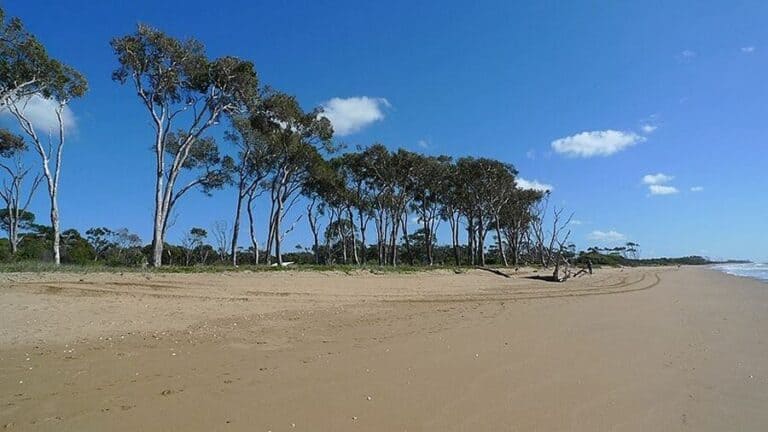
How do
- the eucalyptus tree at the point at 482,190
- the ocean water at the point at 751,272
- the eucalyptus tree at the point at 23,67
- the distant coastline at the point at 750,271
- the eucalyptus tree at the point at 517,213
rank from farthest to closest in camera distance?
the eucalyptus tree at the point at 517,213 < the eucalyptus tree at the point at 482,190 < the ocean water at the point at 751,272 < the distant coastline at the point at 750,271 < the eucalyptus tree at the point at 23,67

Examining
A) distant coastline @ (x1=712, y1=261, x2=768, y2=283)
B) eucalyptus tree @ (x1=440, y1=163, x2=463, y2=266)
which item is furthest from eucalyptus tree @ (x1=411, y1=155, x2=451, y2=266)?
distant coastline @ (x1=712, y1=261, x2=768, y2=283)

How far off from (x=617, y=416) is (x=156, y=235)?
79.1 feet

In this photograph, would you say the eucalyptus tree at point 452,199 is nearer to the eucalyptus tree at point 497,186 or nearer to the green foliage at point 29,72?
the eucalyptus tree at point 497,186

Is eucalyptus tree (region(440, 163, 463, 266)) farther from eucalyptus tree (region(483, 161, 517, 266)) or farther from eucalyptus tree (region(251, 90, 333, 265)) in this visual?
eucalyptus tree (region(251, 90, 333, 265))

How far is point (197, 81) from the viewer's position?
87.2 ft

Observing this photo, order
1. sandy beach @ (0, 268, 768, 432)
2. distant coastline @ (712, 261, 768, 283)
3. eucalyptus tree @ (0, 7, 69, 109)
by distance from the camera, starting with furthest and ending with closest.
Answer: distant coastline @ (712, 261, 768, 283)
eucalyptus tree @ (0, 7, 69, 109)
sandy beach @ (0, 268, 768, 432)

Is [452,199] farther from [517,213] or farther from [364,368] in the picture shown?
[364,368]

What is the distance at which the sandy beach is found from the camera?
4.16 m

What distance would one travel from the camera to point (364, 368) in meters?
5.75

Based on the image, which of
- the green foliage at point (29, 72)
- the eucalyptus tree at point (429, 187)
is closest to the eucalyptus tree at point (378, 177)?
the eucalyptus tree at point (429, 187)

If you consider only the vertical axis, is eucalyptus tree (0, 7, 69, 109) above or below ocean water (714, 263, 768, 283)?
above

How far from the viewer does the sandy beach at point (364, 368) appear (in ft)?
13.7

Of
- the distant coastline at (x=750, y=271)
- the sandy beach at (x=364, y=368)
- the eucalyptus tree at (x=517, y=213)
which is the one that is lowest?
the distant coastline at (x=750, y=271)

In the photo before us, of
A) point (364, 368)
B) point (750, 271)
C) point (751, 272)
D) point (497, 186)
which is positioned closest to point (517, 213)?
point (497, 186)
